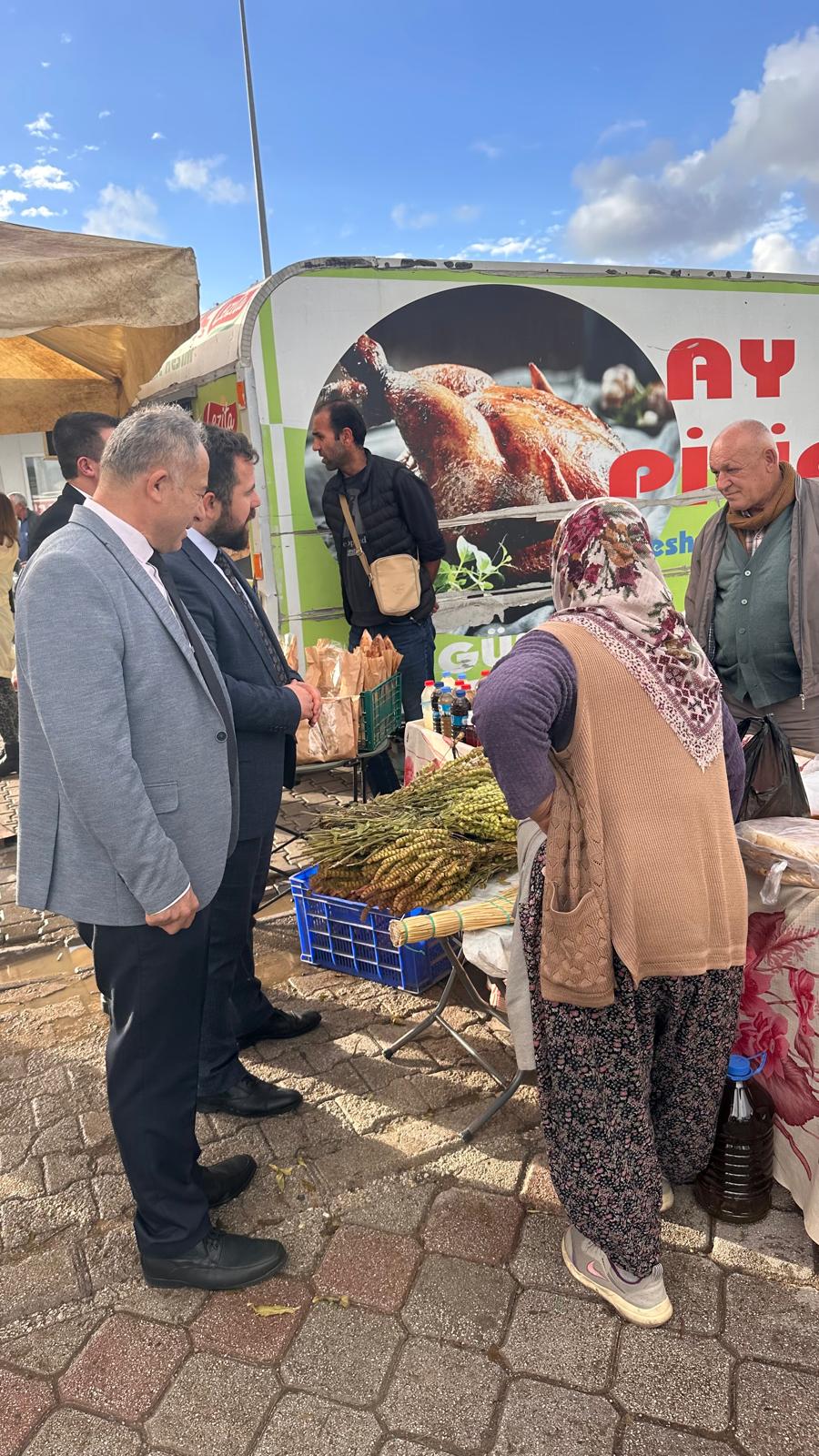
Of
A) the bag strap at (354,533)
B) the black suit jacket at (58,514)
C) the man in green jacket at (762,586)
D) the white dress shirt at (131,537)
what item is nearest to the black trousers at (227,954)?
the white dress shirt at (131,537)

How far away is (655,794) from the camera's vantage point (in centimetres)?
205

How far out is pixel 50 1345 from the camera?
7.66ft

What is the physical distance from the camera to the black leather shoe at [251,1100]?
10.3 ft

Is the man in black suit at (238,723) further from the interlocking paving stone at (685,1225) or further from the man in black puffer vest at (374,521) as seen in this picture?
the man in black puffer vest at (374,521)

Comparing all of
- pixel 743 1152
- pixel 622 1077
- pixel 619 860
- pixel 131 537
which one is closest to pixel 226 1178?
pixel 622 1077

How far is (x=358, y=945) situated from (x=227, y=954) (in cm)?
61

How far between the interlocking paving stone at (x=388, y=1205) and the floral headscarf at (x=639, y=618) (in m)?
1.60

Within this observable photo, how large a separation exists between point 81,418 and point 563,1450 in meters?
4.02

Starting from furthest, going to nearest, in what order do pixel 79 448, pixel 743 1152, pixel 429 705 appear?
pixel 429 705, pixel 79 448, pixel 743 1152

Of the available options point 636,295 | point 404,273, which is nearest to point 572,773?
point 404,273

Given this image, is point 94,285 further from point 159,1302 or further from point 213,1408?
point 213,1408

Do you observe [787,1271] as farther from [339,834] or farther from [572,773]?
[339,834]

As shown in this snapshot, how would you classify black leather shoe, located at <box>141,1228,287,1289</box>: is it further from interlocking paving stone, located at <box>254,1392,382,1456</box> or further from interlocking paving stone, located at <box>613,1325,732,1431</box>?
interlocking paving stone, located at <box>613,1325,732,1431</box>

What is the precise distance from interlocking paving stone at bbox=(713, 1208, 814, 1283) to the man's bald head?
2509 mm
